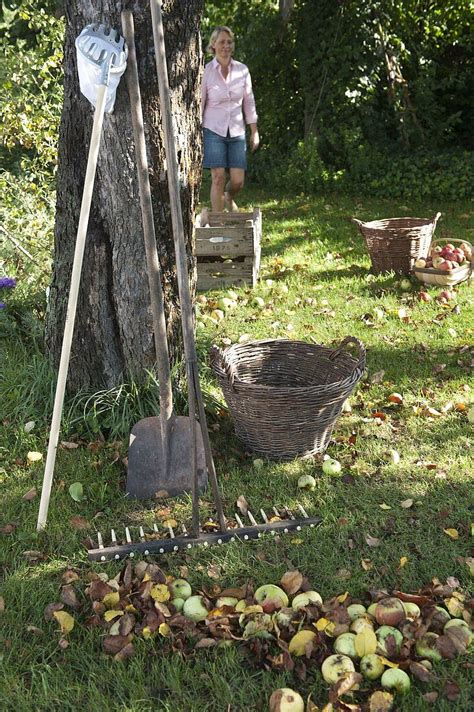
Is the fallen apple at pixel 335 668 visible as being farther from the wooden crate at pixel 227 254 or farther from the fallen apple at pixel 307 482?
the wooden crate at pixel 227 254

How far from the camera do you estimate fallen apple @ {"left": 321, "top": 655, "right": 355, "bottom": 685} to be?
2096mm

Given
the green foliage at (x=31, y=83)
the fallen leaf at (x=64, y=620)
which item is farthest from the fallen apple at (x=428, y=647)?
the green foliage at (x=31, y=83)

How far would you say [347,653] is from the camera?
7.14 feet

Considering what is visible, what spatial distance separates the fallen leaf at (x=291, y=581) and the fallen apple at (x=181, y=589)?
316mm

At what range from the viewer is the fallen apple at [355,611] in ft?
7.61

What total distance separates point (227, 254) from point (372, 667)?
3913 millimetres

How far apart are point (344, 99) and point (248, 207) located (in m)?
2.28

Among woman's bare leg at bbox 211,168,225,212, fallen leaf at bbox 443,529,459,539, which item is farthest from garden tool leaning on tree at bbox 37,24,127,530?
woman's bare leg at bbox 211,168,225,212

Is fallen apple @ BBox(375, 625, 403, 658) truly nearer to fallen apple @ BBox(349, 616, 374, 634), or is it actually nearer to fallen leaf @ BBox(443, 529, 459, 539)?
fallen apple @ BBox(349, 616, 374, 634)

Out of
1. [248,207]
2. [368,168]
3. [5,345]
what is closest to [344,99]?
[368,168]

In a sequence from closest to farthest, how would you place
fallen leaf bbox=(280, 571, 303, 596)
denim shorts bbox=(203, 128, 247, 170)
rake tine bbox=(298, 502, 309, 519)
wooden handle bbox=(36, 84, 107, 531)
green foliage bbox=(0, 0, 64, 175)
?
1. fallen leaf bbox=(280, 571, 303, 596)
2. wooden handle bbox=(36, 84, 107, 531)
3. rake tine bbox=(298, 502, 309, 519)
4. green foliage bbox=(0, 0, 64, 175)
5. denim shorts bbox=(203, 128, 247, 170)

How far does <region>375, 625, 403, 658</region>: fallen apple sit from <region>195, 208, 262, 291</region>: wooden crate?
12.2 ft

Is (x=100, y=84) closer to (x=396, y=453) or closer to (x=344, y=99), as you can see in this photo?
(x=396, y=453)

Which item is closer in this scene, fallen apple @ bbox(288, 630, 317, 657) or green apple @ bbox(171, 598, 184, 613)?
fallen apple @ bbox(288, 630, 317, 657)
